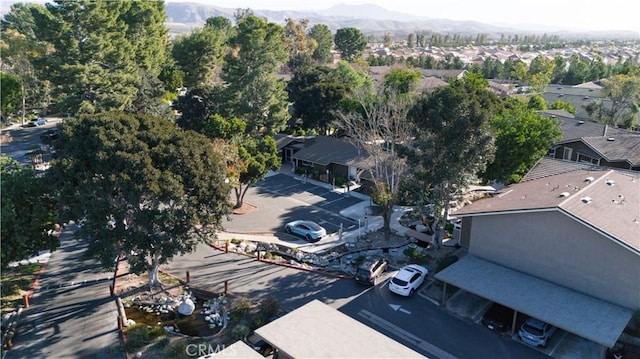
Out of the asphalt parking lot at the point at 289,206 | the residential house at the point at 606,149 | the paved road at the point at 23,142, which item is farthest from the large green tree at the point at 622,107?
the paved road at the point at 23,142

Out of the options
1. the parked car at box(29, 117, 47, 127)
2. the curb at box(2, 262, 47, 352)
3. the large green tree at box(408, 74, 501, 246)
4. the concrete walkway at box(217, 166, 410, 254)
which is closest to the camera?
the curb at box(2, 262, 47, 352)

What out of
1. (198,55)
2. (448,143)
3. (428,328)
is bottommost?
(428,328)

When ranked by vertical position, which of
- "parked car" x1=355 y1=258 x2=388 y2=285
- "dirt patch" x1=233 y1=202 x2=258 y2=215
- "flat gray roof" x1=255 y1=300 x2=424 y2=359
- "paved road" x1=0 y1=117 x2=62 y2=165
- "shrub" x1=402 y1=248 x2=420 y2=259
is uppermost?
"flat gray roof" x1=255 y1=300 x2=424 y2=359

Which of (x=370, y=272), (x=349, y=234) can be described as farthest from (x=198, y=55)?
(x=370, y=272)

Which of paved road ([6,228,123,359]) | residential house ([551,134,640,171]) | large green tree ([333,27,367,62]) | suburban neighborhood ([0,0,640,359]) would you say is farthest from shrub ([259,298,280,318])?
large green tree ([333,27,367,62])

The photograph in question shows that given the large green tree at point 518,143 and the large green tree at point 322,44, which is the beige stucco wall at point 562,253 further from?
the large green tree at point 322,44

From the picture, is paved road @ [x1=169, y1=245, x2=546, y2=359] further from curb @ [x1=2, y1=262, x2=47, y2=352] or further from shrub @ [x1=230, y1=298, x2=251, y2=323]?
curb @ [x1=2, y1=262, x2=47, y2=352]

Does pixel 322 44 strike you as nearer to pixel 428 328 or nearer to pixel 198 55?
pixel 198 55
